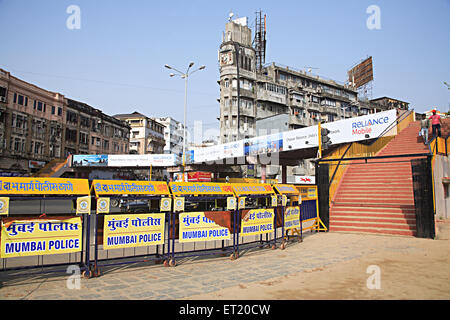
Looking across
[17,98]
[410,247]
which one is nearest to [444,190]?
[410,247]

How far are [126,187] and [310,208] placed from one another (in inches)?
362

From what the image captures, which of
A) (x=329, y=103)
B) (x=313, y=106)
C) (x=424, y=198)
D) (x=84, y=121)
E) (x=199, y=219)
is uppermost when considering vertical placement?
(x=329, y=103)

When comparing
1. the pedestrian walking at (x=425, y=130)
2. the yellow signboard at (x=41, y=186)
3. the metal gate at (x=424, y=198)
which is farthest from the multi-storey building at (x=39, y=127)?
the pedestrian walking at (x=425, y=130)

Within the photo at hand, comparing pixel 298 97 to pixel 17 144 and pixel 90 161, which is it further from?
pixel 17 144

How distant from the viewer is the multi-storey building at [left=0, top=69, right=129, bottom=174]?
36.4 m

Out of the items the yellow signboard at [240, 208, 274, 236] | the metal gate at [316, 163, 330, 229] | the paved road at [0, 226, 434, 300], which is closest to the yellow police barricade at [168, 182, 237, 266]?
the yellow signboard at [240, 208, 274, 236]

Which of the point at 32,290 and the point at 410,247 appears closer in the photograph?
the point at 32,290

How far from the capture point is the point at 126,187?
768 cm

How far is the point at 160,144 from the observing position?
265 ft

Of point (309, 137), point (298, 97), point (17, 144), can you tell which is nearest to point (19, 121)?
point (17, 144)

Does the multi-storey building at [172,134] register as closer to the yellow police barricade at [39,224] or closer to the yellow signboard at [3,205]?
the yellow police barricade at [39,224]

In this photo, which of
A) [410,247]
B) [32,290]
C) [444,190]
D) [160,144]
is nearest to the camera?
[32,290]
